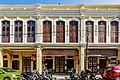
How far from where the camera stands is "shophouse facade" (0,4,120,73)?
41.5 meters

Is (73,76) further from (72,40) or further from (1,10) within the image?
(1,10)

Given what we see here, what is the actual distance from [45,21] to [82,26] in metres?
4.97

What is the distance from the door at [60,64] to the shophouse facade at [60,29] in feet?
9.64

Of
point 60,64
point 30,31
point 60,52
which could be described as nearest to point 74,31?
point 60,52

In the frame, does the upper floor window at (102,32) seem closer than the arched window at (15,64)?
Yes

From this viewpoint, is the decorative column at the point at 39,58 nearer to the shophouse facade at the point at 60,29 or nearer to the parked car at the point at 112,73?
the shophouse facade at the point at 60,29

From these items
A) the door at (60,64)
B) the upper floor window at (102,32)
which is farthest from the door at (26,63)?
the upper floor window at (102,32)

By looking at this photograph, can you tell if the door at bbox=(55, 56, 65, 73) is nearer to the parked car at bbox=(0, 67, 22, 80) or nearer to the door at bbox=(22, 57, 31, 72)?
the door at bbox=(22, 57, 31, 72)

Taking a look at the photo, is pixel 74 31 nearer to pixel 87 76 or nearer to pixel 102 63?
pixel 102 63

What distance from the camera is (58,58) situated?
45.2m

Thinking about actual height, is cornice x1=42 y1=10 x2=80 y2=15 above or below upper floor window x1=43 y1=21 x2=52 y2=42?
above

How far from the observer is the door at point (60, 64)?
148 ft

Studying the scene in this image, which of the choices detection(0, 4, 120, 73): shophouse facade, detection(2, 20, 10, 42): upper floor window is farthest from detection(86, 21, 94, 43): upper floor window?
detection(2, 20, 10, 42): upper floor window

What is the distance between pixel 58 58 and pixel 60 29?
17.2 feet
